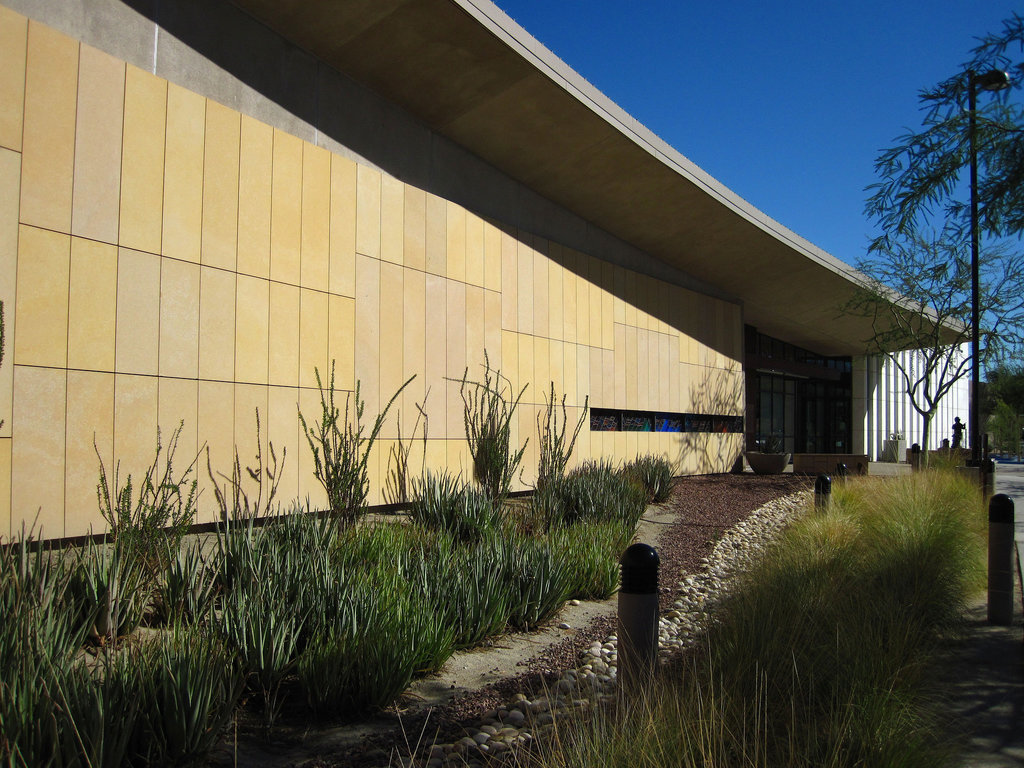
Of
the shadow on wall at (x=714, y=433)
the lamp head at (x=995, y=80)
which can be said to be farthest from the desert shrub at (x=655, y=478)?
the lamp head at (x=995, y=80)

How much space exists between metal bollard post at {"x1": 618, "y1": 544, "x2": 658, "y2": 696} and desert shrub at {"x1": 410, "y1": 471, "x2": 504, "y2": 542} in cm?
452

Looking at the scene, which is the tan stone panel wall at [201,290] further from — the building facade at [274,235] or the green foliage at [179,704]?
the green foliage at [179,704]

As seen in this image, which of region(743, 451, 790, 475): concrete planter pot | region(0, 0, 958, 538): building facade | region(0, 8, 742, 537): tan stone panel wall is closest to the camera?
region(0, 8, 742, 537): tan stone panel wall

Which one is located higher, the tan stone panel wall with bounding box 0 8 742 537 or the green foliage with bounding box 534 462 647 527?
the tan stone panel wall with bounding box 0 8 742 537

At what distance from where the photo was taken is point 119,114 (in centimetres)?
929

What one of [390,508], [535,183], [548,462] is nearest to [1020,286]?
[535,183]

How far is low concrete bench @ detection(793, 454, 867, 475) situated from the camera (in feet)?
79.6

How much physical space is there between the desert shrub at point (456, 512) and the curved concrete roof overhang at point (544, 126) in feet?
24.0

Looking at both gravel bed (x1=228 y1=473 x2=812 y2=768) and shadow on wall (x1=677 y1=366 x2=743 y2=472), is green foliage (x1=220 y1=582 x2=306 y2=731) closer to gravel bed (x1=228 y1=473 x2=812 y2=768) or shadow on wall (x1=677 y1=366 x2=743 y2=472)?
gravel bed (x1=228 y1=473 x2=812 y2=768)

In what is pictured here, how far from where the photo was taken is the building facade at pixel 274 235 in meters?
8.55

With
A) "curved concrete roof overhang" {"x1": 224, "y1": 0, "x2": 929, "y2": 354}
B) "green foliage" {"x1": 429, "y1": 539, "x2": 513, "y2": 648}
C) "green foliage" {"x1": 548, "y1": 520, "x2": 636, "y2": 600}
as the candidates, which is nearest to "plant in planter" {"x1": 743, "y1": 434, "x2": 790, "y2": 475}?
"curved concrete roof overhang" {"x1": 224, "y1": 0, "x2": 929, "y2": 354}

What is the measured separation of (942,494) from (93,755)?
34.6 ft

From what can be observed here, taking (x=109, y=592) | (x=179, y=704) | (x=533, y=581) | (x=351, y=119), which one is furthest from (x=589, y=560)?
(x=351, y=119)

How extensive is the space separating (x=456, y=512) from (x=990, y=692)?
5.69 m
